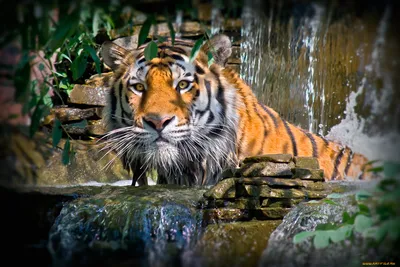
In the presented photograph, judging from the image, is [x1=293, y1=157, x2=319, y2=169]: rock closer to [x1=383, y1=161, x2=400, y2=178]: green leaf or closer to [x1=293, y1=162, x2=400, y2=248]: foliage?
[x1=293, y1=162, x2=400, y2=248]: foliage

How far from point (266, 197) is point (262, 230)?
8.5 inches

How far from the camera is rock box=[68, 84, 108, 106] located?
5.31 meters

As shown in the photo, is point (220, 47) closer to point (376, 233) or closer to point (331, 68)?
point (331, 68)

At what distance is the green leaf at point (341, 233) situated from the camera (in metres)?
2.21

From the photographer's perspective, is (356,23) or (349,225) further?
(356,23)

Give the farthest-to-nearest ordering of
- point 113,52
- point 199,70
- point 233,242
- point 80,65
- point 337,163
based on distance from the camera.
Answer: point 337,163 < point 113,52 < point 199,70 < point 80,65 < point 233,242

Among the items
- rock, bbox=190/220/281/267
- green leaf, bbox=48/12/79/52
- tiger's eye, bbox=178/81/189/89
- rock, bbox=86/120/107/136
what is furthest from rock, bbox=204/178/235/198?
rock, bbox=86/120/107/136

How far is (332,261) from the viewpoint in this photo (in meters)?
2.58

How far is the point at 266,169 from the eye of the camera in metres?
3.38

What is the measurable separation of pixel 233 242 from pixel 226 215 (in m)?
0.26

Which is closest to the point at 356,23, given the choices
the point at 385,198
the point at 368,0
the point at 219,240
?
the point at 368,0

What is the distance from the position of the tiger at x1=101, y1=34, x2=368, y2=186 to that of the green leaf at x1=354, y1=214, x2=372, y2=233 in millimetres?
1658

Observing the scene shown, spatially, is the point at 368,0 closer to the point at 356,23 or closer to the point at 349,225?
the point at 356,23

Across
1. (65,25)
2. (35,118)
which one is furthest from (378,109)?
(35,118)
